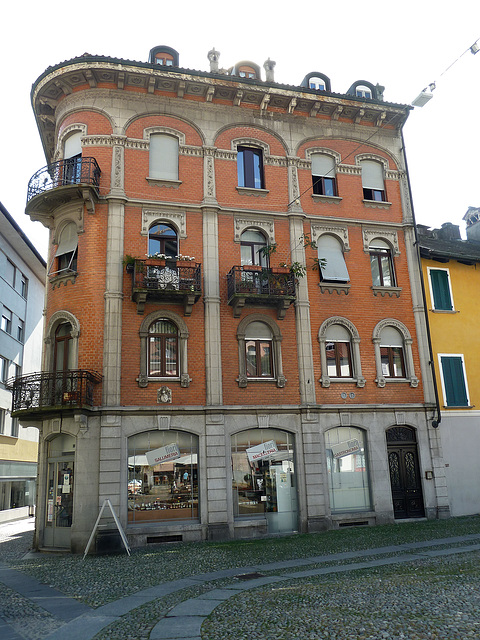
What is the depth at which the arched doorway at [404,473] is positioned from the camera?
64.8ft

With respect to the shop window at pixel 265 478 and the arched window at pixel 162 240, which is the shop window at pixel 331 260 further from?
the shop window at pixel 265 478

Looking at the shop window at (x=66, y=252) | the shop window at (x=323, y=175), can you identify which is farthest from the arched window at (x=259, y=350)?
the shop window at (x=66, y=252)

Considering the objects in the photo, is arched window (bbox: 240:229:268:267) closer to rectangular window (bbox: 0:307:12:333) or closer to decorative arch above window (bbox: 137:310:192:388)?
decorative arch above window (bbox: 137:310:192:388)

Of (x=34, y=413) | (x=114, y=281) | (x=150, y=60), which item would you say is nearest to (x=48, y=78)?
(x=150, y=60)

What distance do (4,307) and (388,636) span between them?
3065 cm

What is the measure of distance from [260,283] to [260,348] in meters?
2.32

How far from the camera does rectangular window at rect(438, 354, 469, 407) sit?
70.7 feet

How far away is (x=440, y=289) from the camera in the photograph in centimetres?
2272

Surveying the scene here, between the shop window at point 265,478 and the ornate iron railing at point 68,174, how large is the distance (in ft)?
33.2

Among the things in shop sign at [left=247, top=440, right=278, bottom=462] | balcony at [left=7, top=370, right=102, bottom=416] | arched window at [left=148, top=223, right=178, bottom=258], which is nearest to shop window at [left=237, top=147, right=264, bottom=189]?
arched window at [left=148, top=223, right=178, bottom=258]

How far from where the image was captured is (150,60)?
21.0 meters

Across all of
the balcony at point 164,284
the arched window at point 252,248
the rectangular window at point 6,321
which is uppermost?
the rectangular window at point 6,321

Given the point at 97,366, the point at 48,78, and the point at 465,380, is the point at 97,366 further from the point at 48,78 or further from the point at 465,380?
the point at 465,380

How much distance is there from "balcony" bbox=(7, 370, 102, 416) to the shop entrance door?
77.3 inches
